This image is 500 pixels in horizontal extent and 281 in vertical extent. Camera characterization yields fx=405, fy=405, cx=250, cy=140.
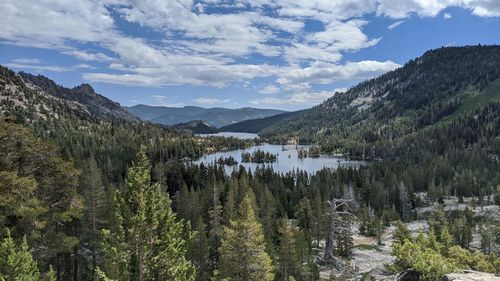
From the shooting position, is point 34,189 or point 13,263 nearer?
point 13,263

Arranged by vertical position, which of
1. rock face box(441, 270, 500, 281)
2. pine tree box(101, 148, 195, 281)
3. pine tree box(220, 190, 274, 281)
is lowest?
pine tree box(220, 190, 274, 281)

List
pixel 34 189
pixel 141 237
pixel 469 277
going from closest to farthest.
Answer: pixel 469 277, pixel 141 237, pixel 34 189

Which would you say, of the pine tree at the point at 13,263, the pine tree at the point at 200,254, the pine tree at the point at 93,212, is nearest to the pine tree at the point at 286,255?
the pine tree at the point at 200,254

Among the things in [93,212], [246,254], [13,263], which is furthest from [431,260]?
[93,212]

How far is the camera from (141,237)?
886 inches

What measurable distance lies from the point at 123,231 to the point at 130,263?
1.91 m

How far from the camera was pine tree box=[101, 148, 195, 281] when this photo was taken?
72.0 feet

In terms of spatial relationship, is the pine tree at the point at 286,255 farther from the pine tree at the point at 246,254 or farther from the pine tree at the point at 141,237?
the pine tree at the point at 141,237

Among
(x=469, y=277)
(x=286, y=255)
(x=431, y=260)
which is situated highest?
(x=431, y=260)

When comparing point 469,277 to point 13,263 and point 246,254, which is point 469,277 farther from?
point 13,263

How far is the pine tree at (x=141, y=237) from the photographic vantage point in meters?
22.0

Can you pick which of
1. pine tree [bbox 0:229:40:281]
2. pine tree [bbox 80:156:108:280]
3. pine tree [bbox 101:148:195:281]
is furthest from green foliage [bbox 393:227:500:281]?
pine tree [bbox 80:156:108:280]

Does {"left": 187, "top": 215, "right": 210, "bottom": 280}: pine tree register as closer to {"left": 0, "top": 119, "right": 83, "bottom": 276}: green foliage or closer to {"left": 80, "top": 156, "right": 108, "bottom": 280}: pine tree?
{"left": 80, "top": 156, "right": 108, "bottom": 280}: pine tree

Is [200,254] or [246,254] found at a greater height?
[246,254]
